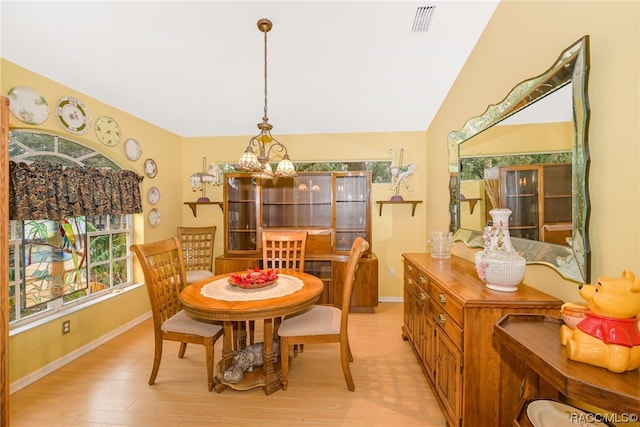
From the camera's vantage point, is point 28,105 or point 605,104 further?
point 28,105

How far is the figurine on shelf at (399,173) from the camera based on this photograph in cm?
364

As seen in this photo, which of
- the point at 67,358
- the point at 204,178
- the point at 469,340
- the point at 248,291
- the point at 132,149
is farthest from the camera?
the point at 204,178

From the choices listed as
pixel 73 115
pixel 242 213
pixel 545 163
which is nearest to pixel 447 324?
pixel 545 163

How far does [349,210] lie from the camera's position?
379cm

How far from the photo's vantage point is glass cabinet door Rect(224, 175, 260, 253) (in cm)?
374

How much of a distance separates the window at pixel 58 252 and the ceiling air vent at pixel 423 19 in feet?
10.3

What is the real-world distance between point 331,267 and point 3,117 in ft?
9.93

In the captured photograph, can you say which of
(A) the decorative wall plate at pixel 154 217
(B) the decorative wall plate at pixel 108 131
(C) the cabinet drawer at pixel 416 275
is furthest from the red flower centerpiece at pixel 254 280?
(B) the decorative wall plate at pixel 108 131

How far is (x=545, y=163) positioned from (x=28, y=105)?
3554 mm

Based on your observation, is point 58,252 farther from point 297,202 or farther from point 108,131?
point 297,202

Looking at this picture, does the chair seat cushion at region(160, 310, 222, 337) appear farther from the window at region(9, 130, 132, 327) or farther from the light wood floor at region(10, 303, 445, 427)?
the window at region(9, 130, 132, 327)

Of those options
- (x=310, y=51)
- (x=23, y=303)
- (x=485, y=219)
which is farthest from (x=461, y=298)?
(x=23, y=303)

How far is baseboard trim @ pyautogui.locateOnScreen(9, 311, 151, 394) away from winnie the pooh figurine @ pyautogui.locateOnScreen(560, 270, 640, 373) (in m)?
3.38

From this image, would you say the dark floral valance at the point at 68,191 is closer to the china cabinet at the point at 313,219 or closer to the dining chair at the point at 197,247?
the dining chair at the point at 197,247
